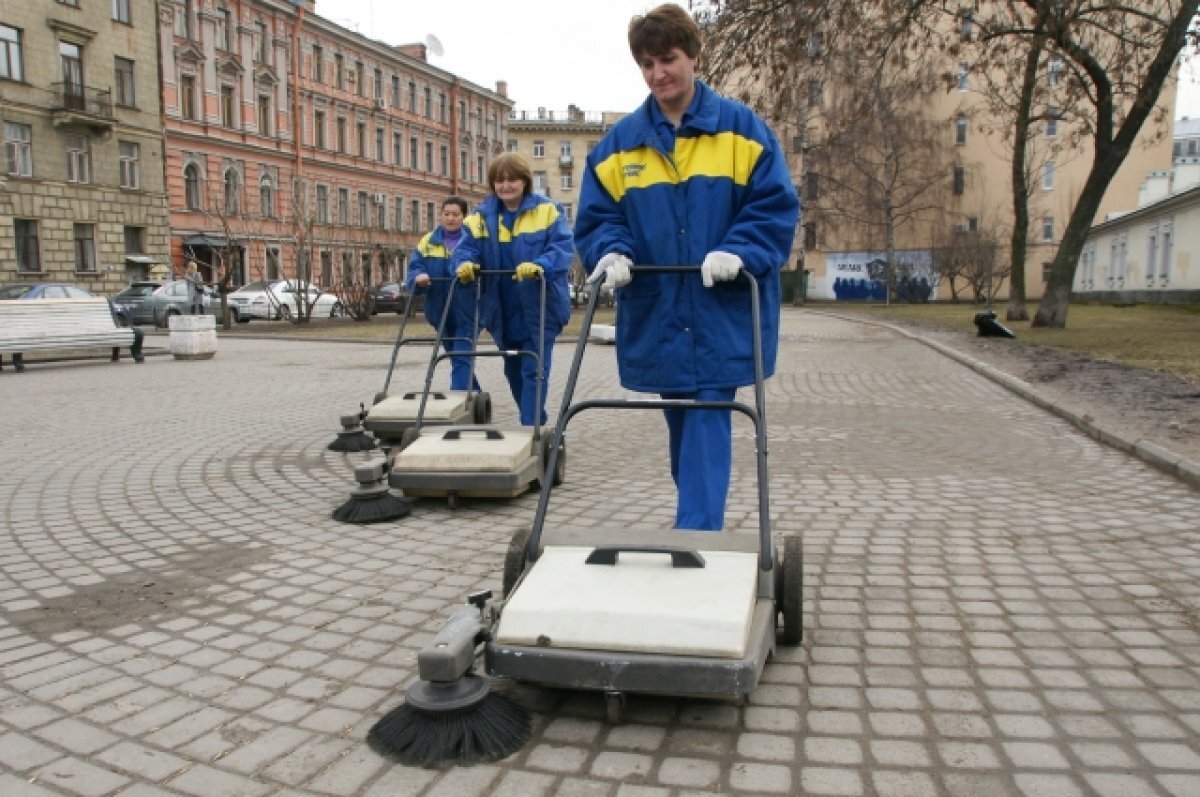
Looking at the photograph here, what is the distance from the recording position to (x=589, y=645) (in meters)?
2.60

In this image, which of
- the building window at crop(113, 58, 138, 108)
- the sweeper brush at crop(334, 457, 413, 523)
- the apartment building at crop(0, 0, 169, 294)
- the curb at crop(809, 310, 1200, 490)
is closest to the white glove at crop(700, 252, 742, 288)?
the sweeper brush at crop(334, 457, 413, 523)

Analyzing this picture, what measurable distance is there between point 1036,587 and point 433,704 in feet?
8.24

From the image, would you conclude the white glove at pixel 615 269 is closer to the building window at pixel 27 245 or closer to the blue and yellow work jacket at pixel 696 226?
the blue and yellow work jacket at pixel 696 226

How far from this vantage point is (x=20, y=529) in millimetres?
4992

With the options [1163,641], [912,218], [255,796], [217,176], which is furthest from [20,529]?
[912,218]

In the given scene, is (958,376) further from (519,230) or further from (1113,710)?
(1113,710)

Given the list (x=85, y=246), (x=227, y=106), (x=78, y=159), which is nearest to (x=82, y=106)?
(x=78, y=159)

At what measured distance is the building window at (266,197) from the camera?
153 ft

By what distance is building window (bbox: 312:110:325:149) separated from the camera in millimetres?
51338

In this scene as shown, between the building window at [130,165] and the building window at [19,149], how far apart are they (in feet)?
12.2

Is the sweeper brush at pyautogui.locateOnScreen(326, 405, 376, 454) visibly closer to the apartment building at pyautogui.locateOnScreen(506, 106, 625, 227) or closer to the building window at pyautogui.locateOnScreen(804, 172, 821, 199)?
the building window at pyautogui.locateOnScreen(804, 172, 821, 199)

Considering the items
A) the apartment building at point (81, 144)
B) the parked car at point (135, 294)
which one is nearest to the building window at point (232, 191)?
the apartment building at point (81, 144)

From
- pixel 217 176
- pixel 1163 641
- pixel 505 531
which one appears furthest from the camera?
pixel 217 176

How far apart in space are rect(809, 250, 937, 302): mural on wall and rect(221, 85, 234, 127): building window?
3571 cm
